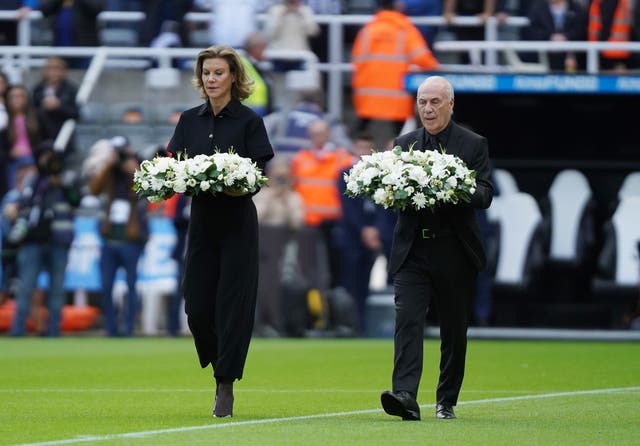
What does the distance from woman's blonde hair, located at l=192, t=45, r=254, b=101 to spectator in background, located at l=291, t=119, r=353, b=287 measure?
425 inches

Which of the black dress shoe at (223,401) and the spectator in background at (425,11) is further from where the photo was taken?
the spectator in background at (425,11)

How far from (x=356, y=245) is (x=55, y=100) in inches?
192

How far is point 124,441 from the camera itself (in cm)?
909

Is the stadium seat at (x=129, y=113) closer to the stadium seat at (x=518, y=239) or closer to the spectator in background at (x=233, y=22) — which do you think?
the spectator in background at (x=233, y=22)

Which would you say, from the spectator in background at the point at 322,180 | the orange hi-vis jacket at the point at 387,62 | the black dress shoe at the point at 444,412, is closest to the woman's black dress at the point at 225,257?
the black dress shoe at the point at 444,412

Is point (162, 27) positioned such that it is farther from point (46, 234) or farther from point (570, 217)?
point (570, 217)

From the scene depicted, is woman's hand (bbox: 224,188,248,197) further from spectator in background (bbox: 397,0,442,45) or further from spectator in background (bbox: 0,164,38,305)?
spectator in background (bbox: 397,0,442,45)

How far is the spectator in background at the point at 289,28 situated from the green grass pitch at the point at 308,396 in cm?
493

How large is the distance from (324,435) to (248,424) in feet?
2.47

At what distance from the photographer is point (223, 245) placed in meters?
10.8

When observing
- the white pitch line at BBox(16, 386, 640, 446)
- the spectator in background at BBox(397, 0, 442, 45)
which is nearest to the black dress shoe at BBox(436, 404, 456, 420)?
the white pitch line at BBox(16, 386, 640, 446)

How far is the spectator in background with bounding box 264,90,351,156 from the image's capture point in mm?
22641

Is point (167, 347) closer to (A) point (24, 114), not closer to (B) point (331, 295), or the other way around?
(B) point (331, 295)

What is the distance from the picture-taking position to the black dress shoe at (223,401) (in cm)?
1066
